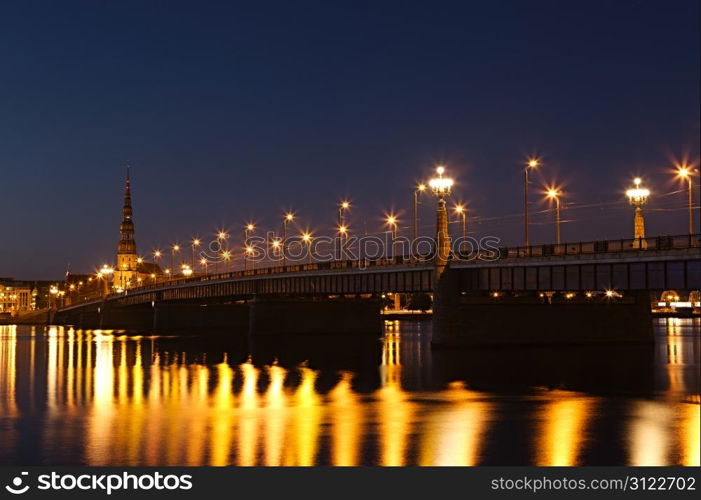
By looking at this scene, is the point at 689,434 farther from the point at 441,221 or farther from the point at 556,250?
the point at 441,221

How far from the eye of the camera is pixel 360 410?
44969mm

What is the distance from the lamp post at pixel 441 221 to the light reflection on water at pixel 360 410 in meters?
7.92

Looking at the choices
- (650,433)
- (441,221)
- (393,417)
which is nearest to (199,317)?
(441,221)

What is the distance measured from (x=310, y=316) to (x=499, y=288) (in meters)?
53.2

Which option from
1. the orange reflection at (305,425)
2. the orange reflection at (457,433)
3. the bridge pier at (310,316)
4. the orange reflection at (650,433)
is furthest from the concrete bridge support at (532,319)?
the bridge pier at (310,316)

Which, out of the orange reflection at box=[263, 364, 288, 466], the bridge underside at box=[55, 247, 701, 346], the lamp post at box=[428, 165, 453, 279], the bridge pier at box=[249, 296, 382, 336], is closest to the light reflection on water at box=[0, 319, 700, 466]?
the orange reflection at box=[263, 364, 288, 466]

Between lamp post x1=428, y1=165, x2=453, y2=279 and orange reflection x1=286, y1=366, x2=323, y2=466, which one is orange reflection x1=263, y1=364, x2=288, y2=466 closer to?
orange reflection x1=286, y1=366, x2=323, y2=466

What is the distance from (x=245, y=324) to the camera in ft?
542

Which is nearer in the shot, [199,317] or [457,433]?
[457,433]

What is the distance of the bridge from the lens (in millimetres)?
66688

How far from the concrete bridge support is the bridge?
0.32ft

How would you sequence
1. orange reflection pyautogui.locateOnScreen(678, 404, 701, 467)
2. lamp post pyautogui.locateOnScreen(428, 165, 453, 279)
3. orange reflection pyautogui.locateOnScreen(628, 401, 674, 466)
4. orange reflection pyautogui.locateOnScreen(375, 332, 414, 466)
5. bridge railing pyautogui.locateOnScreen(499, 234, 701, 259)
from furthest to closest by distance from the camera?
lamp post pyautogui.locateOnScreen(428, 165, 453, 279) < bridge railing pyautogui.locateOnScreen(499, 234, 701, 259) < orange reflection pyautogui.locateOnScreen(375, 332, 414, 466) < orange reflection pyautogui.locateOnScreen(628, 401, 674, 466) < orange reflection pyautogui.locateOnScreen(678, 404, 701, 467)

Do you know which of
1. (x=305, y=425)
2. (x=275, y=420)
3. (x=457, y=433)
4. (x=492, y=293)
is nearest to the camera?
(x=457, y=433)

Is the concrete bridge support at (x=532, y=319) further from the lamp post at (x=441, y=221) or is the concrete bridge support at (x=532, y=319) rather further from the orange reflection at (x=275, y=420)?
the orange reflection at (x=275, y=420)
